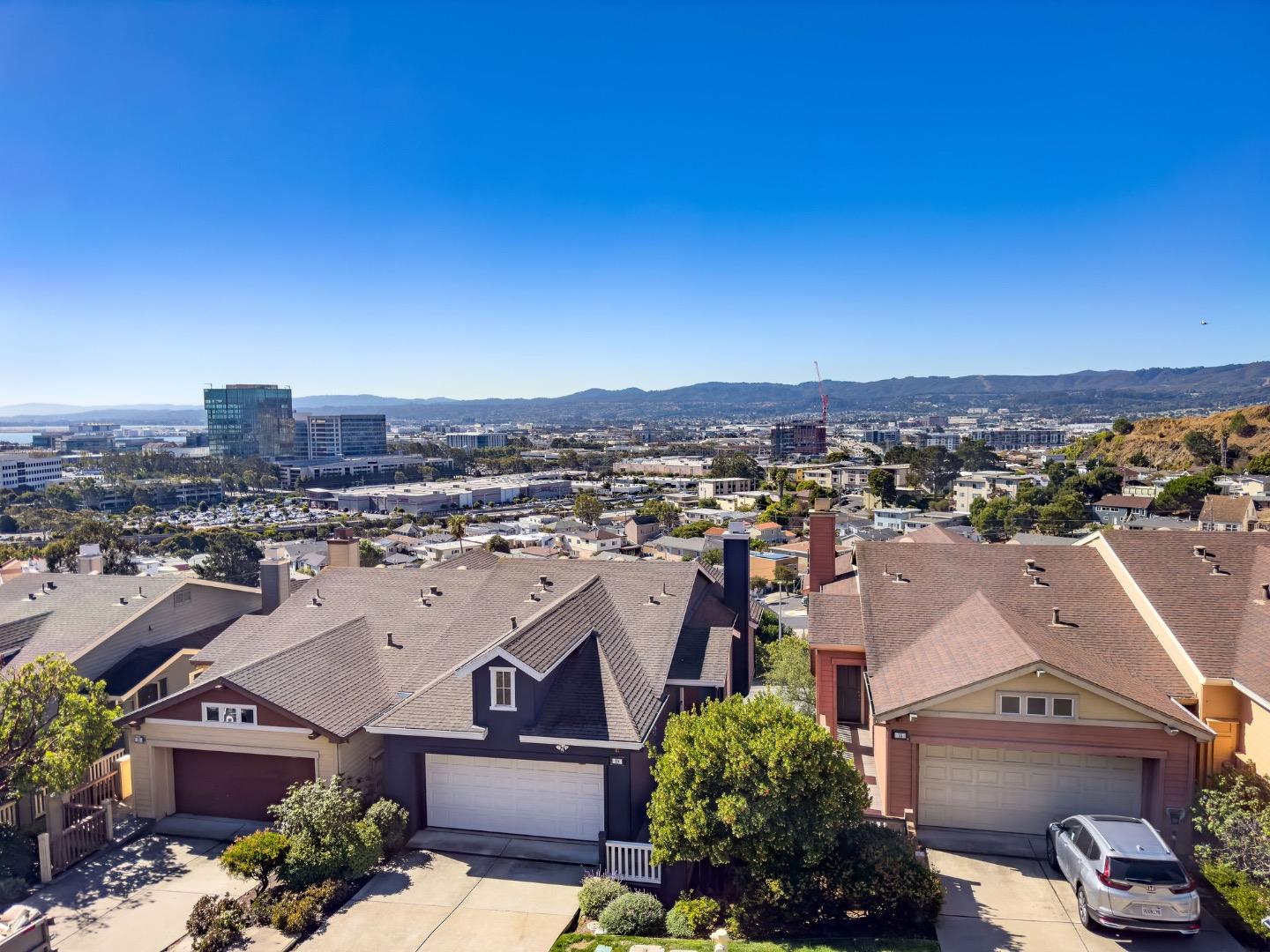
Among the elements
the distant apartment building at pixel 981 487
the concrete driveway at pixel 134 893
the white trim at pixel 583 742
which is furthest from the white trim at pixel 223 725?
the distant apartment building at pixel 981 487

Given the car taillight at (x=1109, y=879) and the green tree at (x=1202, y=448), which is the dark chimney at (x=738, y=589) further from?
the green tree at (x=1202, y=448)

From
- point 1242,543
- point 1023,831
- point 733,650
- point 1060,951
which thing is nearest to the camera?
point 1060,951

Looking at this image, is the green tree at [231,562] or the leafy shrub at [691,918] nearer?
the leafy shrub at [691,918]

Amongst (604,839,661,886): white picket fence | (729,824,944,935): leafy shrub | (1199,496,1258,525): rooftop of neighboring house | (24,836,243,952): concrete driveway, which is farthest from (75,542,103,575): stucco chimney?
(1199,496,1258,525): rooftop of neighboring house

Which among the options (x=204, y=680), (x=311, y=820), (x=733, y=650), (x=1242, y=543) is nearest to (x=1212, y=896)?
(x=1242, y=543)

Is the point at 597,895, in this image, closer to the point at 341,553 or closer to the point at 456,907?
the point at 456,907

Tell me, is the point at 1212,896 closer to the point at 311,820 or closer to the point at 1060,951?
the point at 1060,951

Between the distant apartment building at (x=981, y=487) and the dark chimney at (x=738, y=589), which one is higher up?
the dark chimney at (x=738, y=589)

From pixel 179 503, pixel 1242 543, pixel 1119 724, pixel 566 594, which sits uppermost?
pixel 1242 543
